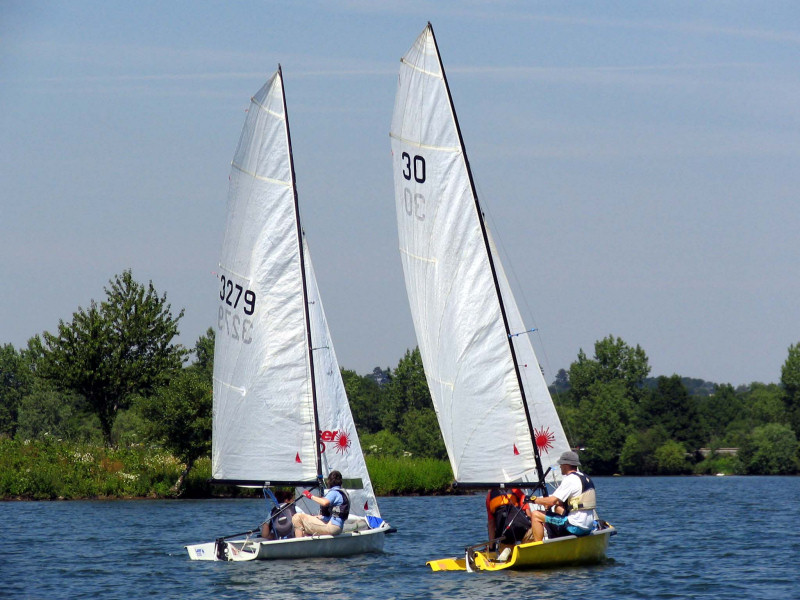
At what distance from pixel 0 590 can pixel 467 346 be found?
914 cm

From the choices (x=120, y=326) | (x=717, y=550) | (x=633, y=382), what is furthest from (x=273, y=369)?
(x=633, y=382)

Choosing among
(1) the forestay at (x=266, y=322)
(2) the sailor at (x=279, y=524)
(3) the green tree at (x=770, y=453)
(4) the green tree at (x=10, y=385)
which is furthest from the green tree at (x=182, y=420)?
(3) the green tree at (x=770, y=453)

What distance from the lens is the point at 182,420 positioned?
45.3 metres

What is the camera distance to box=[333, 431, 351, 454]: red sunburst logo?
2467 centimetres

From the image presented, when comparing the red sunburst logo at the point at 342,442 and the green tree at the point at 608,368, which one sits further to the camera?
the green tree at the point at 608,368

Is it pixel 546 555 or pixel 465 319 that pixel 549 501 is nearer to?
pixel 546 555

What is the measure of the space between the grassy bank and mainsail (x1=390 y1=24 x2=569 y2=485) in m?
26.5

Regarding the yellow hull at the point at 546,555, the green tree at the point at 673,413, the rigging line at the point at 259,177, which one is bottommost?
the yellow hull at the point at 546,555

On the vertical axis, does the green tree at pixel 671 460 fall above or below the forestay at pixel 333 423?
above

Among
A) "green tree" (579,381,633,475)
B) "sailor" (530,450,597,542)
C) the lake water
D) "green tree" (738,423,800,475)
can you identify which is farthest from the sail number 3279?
"green tree" (579,381,633,475)

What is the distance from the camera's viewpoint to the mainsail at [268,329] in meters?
24.2

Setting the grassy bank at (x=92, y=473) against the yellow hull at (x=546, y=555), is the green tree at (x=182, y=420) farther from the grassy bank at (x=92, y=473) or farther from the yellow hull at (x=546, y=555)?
the yellow hull at (x=546, y=555)

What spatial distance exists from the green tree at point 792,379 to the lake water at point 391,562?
224 ft

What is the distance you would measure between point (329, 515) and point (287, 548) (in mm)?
1045
